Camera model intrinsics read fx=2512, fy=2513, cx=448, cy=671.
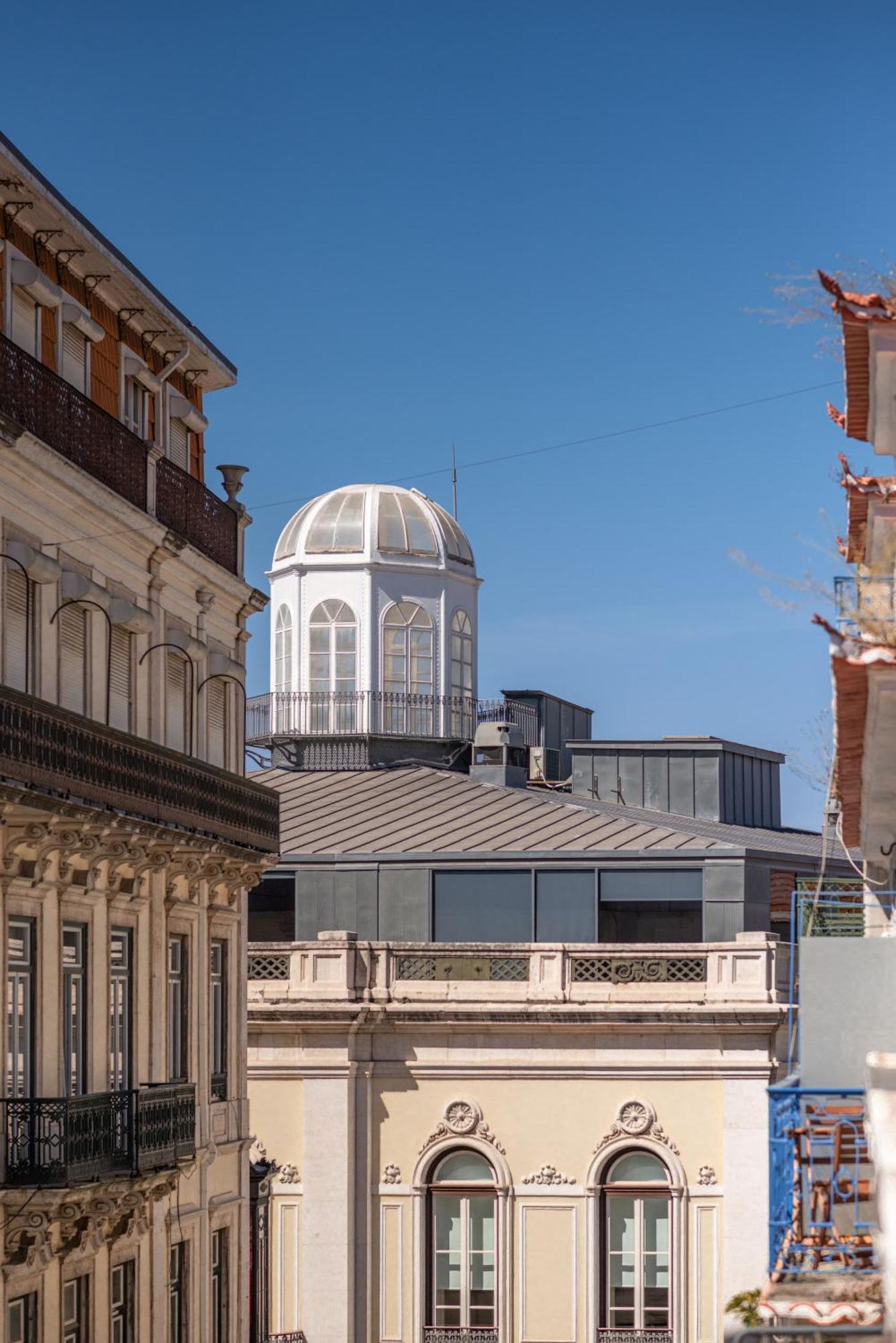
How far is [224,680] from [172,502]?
3864 millimetres

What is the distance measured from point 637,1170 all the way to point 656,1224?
93 centimetres

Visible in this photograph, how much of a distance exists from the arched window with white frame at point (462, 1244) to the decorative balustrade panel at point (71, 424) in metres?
15.8

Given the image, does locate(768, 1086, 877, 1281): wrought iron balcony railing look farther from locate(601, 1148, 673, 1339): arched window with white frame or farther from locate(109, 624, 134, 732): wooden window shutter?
locate(601, 1148, 673, 1339): arched window with white frame

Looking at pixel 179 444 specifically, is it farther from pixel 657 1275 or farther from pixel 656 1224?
pixel 657 1275

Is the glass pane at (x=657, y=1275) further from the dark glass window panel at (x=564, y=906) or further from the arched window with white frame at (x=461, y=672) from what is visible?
the arched window with white frame at (x=461, y=672)

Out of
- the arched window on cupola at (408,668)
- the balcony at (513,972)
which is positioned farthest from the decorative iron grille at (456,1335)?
the arched window on cupola at (408,668)

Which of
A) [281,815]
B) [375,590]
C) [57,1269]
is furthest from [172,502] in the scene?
[375,590]

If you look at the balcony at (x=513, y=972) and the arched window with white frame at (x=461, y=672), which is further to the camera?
the arched window with white frame at (x=461, y=672)

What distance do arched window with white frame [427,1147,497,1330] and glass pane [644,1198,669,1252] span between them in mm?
2471

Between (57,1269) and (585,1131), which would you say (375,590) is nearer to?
(585,1131)

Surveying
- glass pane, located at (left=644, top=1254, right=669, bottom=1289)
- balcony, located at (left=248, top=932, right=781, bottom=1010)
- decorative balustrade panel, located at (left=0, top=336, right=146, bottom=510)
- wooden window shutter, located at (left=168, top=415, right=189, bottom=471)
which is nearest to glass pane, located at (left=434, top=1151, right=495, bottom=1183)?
balcony, located at (left=248, top=932, right=781, bottom=1010)

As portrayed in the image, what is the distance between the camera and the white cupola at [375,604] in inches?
2162

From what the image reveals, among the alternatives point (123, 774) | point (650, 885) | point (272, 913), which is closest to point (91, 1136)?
point (123, 774)

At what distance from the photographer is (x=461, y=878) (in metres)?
45.1
